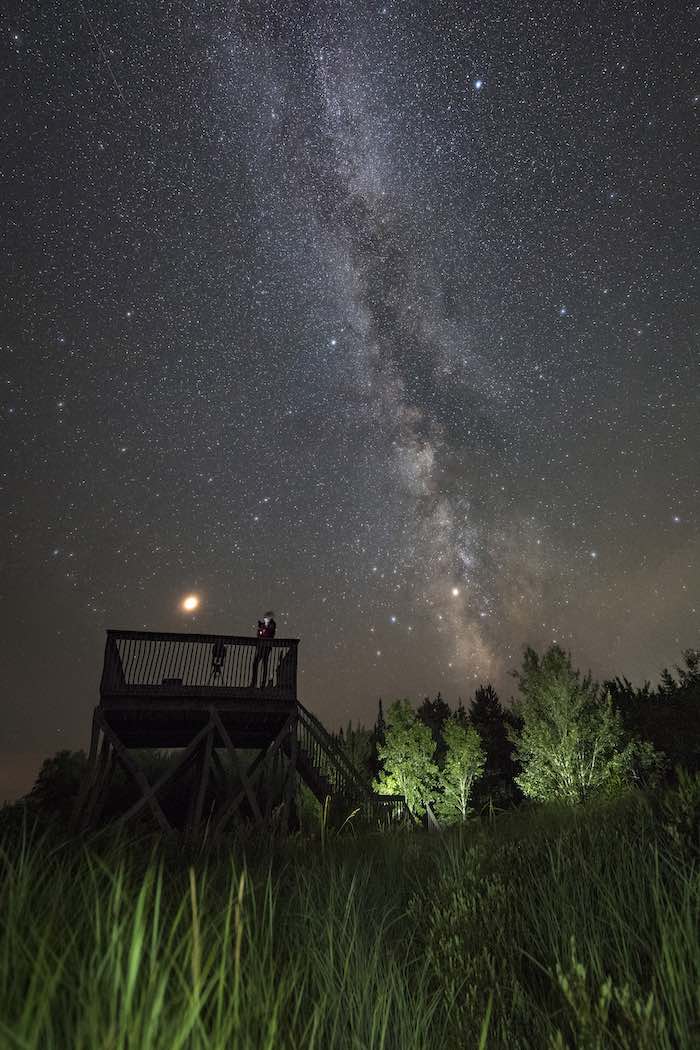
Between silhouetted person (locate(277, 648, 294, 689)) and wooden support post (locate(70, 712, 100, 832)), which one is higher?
silhouetted person (locate(277, 648, 294, 689))

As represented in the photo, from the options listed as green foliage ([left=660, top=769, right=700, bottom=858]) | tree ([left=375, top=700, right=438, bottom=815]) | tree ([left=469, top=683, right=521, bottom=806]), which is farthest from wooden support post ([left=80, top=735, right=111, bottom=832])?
tree ([left=469, top=683, right=521, bottom=806])

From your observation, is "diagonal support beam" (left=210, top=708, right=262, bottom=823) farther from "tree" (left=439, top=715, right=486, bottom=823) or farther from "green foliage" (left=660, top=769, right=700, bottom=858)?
"tree" (left=439, top=715, right=486, bottom=823)

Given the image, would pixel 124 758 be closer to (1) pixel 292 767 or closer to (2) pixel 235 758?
(2) pixel 235 758

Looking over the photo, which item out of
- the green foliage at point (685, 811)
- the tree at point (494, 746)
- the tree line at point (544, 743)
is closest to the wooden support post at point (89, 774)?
the tree line at point (544, 743)

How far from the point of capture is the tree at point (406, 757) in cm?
3316

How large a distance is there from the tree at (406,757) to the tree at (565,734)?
795cm

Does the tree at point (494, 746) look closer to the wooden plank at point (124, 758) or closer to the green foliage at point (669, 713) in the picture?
the green foliage at point (669, 713)

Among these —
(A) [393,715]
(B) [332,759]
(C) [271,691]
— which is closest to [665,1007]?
(B) [332,759]

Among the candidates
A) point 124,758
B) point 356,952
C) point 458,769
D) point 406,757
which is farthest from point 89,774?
point 458,769

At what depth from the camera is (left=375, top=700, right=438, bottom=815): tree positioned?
3316 centimetres

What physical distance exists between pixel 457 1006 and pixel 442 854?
1.53 metres

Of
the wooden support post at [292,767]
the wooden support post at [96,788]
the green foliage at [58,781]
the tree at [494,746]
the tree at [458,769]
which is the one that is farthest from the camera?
the tree at [494,746]

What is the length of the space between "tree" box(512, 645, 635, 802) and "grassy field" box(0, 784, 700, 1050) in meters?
21.9

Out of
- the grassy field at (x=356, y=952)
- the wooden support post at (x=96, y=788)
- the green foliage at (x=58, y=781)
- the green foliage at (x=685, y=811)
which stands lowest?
the grassy field at (x=356, y=952)
